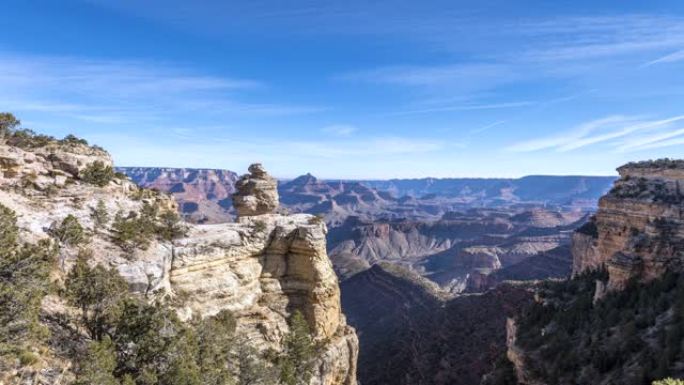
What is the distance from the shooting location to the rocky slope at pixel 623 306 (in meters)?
25.2

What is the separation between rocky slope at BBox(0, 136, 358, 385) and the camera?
21.7 metres

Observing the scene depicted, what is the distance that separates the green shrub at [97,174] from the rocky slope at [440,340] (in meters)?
44.5

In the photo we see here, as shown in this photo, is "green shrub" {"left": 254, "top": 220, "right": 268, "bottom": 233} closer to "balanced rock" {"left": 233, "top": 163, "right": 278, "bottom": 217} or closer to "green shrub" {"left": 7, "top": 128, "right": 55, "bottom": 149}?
"balanced rock" {"left": 233, "top": 163, "right": 278, "bottom": 217}

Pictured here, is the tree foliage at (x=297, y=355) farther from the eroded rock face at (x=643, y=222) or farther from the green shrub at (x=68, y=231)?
the eroded rock face at (x=643, y=222)

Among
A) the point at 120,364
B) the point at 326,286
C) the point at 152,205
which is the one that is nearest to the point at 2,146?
the point at 152,205

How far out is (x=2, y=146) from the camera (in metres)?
24.4

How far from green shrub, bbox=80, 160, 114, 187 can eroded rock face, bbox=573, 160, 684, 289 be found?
117 feet

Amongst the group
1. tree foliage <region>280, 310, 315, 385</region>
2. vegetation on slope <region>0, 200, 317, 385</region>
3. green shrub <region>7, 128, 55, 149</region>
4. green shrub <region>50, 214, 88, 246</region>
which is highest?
green shrub <region>7, 128, 55, 149</region>

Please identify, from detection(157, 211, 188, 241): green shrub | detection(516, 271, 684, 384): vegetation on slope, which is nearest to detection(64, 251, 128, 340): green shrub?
detection(157, 211, 188, 241): green shrub

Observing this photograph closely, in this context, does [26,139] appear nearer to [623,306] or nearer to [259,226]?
[259,226]

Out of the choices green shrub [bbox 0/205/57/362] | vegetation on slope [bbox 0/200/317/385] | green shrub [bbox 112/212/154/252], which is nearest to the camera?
green shrub [bbox 0/205/57/362]

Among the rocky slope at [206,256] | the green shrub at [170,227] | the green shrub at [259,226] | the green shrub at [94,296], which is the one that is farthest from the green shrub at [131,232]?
the green shrub at [259,226]

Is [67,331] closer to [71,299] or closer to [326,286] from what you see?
[71,299]

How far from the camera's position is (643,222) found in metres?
36.6
